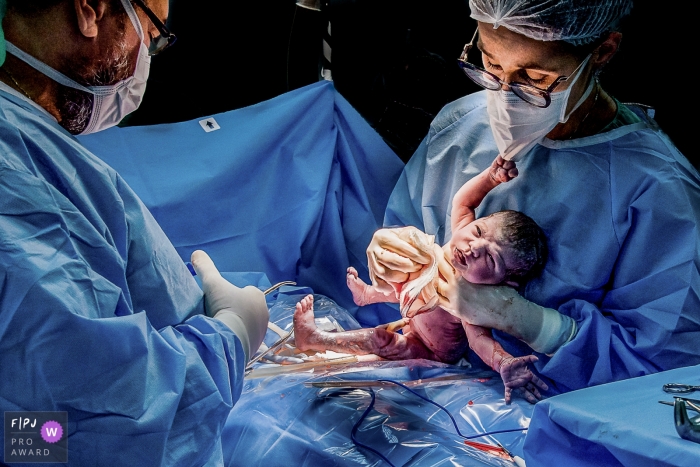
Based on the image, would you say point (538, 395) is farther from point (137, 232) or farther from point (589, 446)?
point (137, 232)

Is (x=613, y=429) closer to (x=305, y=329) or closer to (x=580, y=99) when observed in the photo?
(x=580, y=99)

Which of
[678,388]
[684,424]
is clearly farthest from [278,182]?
[684,424]

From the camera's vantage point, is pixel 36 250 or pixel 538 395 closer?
pixel 36 250

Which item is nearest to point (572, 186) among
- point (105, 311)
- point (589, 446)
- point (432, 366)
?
point (432, 366)

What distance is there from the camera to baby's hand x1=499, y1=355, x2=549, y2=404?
98.4 inches

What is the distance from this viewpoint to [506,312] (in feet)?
8.54

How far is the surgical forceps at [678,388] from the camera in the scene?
1.63 metres

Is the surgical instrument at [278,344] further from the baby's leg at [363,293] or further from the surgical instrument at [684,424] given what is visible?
the surgical instrument at [684,424]

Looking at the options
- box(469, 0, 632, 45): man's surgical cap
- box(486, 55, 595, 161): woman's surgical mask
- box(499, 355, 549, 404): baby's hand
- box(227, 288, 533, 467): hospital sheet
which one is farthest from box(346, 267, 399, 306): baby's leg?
box(469, 0, 632, 45): man's surgical cap

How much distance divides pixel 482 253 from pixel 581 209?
41 cm

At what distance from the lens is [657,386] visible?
1.69m

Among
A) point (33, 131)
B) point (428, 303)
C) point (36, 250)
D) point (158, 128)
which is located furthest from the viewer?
point (158, 128)

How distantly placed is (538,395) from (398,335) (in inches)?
27.5

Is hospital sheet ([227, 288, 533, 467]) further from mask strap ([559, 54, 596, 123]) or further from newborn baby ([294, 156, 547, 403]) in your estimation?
mask strap ([559, 54, 596, 123])
